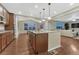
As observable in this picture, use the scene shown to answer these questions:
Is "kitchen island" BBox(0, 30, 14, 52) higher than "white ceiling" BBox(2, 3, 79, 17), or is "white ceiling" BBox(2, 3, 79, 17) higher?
"white ceiling" BBox(2, 3, 79, 17)

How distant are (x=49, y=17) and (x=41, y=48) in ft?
3.52

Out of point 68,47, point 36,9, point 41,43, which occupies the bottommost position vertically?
point 68,47

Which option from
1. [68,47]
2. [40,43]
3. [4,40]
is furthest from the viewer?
[4,40]

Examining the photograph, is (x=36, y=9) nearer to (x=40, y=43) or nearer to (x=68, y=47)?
(x=40, y=43)

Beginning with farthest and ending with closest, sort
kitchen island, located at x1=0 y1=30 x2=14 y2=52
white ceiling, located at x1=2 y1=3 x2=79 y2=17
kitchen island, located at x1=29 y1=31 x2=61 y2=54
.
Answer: kitchen island, located at x1=0 y1=30 x2=14 y2=52 < kitchen island, located at x1=29 y1=31 x2=61 y2=54 < white ceiling, located at x1=2 y1=3 x2=79 y2=17

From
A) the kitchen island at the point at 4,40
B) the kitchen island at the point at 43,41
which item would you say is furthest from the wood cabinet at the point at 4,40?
the kitchen island at the point at 43,41

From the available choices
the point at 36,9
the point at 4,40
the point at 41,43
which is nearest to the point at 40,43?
the point at 41,43

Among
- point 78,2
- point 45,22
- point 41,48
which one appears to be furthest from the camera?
point 41,48

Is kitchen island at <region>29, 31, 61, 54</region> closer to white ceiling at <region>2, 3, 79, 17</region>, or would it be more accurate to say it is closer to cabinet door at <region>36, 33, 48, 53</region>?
cabinet door at <region>36, 33, 48, 53</region>

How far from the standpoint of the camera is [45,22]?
276cm

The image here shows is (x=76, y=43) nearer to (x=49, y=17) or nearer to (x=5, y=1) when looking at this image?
(x=49, y=17)

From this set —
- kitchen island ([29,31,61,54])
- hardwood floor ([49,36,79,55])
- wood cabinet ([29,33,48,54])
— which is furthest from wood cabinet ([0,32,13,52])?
hardwood floor ([49,36,79,55])

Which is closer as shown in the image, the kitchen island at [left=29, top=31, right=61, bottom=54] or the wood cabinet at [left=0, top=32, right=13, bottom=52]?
the kitchen island at [left=29, top=31, right=61, bottom=54]

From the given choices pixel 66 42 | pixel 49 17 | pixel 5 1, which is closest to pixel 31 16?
pixel 49 17
